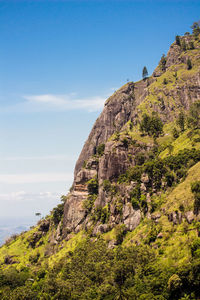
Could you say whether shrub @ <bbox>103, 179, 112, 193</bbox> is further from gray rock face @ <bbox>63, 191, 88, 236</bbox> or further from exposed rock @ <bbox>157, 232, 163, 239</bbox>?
exposed rock @ <bbox>157, 232, 163, 239</bbox>

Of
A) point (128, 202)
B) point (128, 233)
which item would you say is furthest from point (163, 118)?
point (128, 233)

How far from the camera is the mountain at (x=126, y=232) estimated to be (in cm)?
7112

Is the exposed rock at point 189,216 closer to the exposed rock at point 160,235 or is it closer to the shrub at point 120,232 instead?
the exposed rock at point 160,235

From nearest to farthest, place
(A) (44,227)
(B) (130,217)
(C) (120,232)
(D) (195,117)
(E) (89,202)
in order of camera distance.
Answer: (C) (120,232) < (B) (130,217) < (E) (89,202) < (D) (195,117) < (A) (44,227)

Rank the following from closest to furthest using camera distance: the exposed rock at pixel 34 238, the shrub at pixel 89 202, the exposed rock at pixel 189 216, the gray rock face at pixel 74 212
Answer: the exposed rock at pixel 189 216 → the gray rock face at pixel 74 212 → the shrub at pixel 89 202 → the exposed rock at pixel 34 238

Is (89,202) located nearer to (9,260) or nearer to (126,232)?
(126,232)

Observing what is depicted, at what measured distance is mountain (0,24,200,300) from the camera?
71.1m

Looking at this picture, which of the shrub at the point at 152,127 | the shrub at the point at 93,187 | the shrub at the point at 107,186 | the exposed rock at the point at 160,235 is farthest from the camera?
the shrub at the point at 152,127

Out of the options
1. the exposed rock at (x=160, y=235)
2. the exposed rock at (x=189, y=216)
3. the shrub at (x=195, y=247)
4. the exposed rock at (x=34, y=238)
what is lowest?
the exposed rock at (x=34, y=238)

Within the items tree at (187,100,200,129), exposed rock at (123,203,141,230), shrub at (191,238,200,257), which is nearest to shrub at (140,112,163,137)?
tree at (187,100,200,129)

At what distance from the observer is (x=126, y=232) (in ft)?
359

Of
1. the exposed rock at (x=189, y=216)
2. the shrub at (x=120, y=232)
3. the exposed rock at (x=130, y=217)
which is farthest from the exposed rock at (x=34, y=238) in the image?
the exposed rock at (x=189, y=216)

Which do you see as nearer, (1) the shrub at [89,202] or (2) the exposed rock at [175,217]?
(2) the exposed rock at [175,217]

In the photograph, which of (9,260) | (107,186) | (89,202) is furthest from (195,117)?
(9,260)
